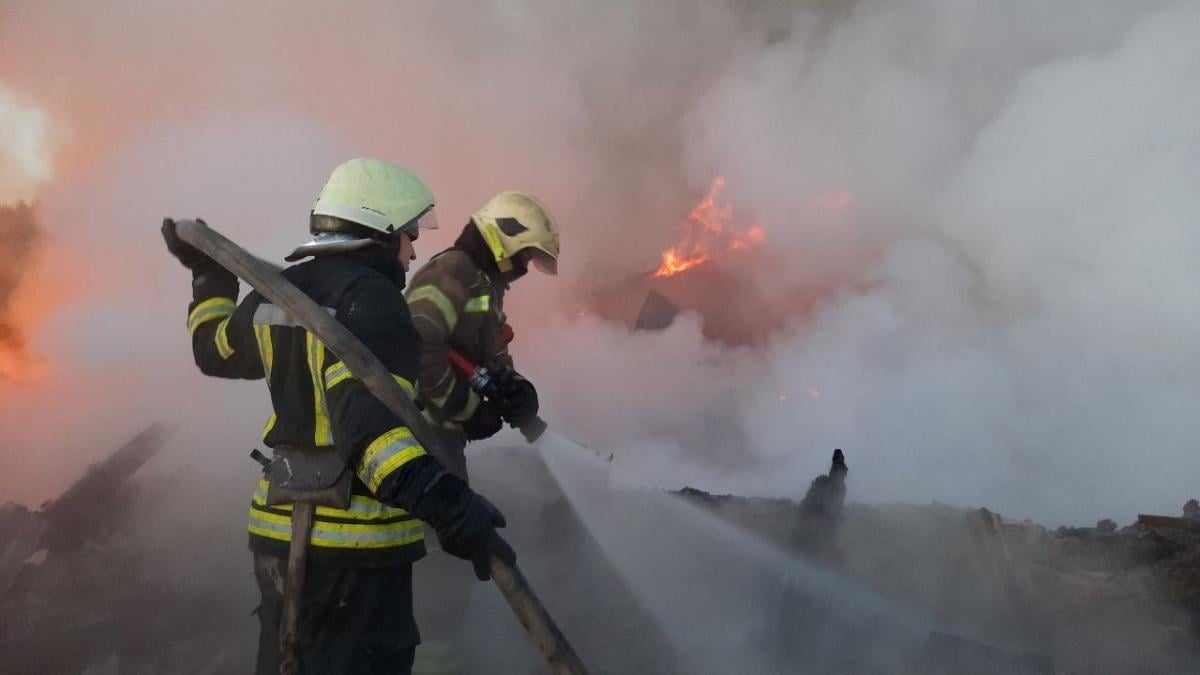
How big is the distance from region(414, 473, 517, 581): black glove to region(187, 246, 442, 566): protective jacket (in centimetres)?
6

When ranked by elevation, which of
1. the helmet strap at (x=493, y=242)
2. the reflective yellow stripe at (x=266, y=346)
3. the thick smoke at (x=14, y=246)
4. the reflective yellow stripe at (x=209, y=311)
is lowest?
the reflective yellow stripe at (x=266, y=346)

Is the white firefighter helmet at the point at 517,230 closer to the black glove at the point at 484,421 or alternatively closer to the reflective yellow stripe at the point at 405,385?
the black glove at the point at 484,421

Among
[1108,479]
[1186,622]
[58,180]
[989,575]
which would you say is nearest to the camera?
[1186,622]

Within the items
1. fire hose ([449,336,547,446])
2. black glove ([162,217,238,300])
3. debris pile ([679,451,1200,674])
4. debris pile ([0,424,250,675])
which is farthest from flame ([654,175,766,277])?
black glove ([162,217,238,300])

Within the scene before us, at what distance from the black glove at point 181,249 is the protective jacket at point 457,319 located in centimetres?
85

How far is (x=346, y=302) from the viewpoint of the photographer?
7.10 feet

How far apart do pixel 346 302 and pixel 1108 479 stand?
8283 millimetres

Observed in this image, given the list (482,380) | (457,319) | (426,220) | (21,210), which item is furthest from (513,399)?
(21,210)

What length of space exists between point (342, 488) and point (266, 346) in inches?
18.1

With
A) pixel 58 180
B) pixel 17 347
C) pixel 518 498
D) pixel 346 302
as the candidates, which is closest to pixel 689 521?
pixel 518 498

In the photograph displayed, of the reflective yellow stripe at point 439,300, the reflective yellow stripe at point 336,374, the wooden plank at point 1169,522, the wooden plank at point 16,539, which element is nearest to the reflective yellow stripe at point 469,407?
the reflective yellow stripe at point 439,300

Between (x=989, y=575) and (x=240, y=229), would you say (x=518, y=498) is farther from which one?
(x=240, y=229)

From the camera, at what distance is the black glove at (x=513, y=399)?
324 centimetres

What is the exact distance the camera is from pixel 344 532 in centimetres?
216
